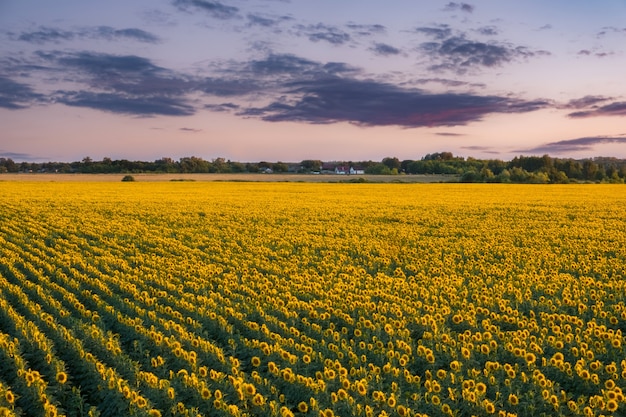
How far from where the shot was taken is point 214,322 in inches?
398

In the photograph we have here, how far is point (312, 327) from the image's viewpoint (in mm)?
9805

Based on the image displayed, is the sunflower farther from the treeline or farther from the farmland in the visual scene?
the treeline

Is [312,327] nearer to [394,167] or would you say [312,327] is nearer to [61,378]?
[61,378]

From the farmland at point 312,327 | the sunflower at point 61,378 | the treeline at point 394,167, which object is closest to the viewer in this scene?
the farmland at point 312,327

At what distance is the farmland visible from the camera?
7004mm

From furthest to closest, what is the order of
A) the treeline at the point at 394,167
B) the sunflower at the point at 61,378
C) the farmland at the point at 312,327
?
1. the treeline at the point at 394,167
2. the sunflower at the point at 61,378
3. the farmland at the point at 312,327

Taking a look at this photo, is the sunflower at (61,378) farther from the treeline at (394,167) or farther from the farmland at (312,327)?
the treeline at (394,167)

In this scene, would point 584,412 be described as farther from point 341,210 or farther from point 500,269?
point 341,210

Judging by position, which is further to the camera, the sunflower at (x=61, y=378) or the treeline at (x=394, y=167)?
the treeline at (x=394, y=167)

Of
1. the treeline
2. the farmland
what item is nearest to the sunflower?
the farmland

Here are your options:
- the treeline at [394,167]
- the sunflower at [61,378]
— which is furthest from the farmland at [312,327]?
the treeline at [394,167]

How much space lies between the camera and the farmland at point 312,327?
700 centimetres

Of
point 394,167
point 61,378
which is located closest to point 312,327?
point 61,378

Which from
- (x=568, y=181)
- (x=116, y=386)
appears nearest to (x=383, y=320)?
(x=116, y=386)
